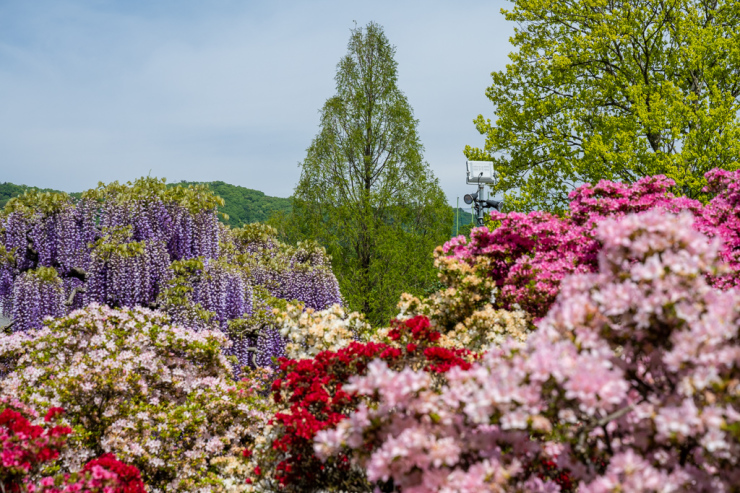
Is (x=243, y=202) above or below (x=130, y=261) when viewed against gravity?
above

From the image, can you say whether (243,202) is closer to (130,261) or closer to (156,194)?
(156,194)

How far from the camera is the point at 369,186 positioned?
18.4 meters

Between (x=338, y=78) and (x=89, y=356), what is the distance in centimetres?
1469

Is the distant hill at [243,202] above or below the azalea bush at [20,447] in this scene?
above

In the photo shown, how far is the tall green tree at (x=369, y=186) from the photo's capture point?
17391 mm

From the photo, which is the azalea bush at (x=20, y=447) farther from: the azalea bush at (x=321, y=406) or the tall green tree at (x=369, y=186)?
the tall green tree at (x=369, y=186)

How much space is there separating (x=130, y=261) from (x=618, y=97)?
50.7 ft

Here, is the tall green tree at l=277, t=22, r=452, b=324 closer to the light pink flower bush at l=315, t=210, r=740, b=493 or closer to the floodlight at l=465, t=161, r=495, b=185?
the floodlight at l=465, t=161, r=495, b=185

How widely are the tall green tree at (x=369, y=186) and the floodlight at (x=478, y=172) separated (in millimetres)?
3191

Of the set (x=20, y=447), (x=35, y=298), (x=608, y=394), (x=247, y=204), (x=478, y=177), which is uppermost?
(x=247, y=204)

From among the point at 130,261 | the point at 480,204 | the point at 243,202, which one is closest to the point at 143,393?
the point at 130,261

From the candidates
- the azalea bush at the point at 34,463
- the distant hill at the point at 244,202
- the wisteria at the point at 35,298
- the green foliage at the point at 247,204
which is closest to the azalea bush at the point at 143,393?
the azalea bush at the point at 34,463

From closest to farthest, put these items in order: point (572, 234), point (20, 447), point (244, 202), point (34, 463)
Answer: point (20, 447)
point (34, 463)
point (572, 234)
point (244, 202)

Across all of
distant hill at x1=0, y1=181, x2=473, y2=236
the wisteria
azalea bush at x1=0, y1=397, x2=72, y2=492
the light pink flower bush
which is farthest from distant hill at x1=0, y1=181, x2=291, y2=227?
the light pink flower bush
